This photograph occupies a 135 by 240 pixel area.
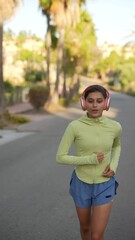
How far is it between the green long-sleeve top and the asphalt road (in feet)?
5.48

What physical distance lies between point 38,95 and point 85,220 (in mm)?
23355

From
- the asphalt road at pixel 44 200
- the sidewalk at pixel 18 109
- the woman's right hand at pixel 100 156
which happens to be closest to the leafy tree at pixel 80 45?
the sidewalk at pixel 18 109

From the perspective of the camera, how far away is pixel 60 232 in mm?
4887

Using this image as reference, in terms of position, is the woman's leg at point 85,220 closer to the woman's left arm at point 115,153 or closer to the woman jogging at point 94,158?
the woman jogging at point 94,158

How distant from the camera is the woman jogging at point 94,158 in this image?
10.6 ft

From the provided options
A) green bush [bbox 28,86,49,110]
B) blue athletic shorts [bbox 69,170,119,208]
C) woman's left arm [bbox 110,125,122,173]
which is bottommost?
green bush [bbox 28,86,49,110]

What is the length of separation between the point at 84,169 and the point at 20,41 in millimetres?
127677

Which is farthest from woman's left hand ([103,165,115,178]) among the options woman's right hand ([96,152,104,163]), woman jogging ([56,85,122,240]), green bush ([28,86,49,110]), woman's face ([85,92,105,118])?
green bush ([28,86,49,110])

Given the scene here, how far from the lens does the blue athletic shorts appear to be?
3266 millimetres

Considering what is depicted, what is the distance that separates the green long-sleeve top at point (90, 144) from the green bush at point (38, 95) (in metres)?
23.3

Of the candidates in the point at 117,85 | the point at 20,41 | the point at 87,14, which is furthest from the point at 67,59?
the point at 20,41

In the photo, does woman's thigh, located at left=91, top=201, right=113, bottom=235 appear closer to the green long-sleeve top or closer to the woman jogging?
the woman jogging

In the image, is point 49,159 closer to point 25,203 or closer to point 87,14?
point 25,203

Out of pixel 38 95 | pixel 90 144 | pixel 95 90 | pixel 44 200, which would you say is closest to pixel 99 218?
pixel 90 144
